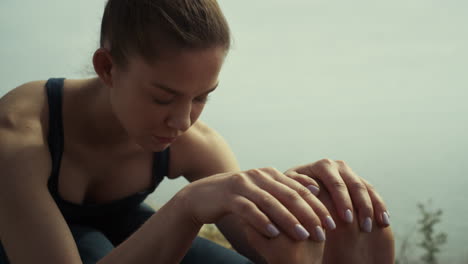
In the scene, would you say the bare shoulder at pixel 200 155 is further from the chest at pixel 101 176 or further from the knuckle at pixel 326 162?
the knuckle at pixel 326 162

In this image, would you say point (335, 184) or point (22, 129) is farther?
point (22, 129)

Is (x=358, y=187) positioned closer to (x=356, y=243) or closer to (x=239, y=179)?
(x=356, y=243)

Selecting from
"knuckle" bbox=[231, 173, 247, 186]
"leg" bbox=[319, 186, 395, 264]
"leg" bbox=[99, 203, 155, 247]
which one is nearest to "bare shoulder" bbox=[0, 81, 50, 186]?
"leg" bbox=[99, 203, 155, 247]

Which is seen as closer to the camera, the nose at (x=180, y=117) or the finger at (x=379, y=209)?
the finger at (x=379, y=209)

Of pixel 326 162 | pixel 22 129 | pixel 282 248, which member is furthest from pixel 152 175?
pixel 282 248

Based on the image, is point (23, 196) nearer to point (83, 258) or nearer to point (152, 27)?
point (83, 258)

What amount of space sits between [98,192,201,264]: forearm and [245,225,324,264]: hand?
0.41 feet

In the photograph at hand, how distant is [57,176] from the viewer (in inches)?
42.4

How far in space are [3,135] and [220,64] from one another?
45 cm

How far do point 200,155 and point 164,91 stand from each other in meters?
0.38

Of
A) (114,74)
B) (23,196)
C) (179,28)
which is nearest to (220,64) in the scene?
(179,28)

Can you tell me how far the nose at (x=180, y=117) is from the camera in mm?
908

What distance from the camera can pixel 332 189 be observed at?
774 mm

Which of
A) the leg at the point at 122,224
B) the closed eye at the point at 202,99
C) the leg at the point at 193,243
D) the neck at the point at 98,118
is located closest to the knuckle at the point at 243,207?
the closed eye at the point at 202,99
